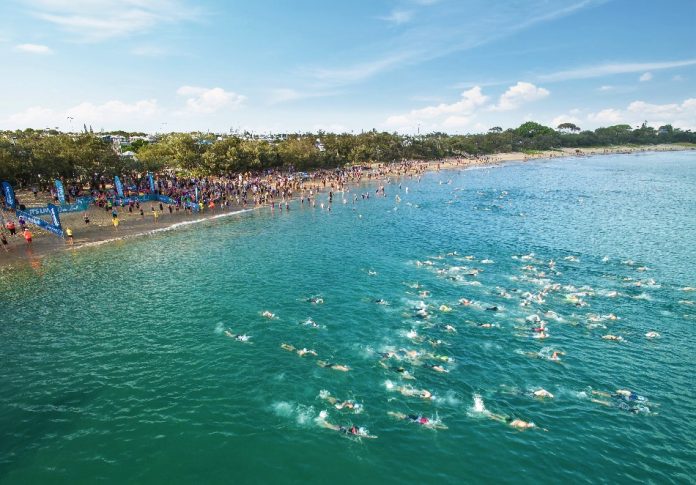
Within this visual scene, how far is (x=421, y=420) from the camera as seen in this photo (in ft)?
60.7

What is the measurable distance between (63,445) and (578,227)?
204 ft

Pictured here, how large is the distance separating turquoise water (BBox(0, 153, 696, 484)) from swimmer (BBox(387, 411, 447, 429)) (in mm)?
330

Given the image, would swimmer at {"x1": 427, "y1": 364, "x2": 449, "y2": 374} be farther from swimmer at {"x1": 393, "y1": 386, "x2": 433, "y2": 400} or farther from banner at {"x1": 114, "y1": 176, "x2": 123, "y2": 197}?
banner at {"x1": 114, "y1": 176, "x2": 123, "y2": 197}

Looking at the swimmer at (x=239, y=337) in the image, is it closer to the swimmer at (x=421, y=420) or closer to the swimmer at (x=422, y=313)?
the swimmer at (x=421, y=420)

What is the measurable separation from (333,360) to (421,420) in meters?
A: 6.63

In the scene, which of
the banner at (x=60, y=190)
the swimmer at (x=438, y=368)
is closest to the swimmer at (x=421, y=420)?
the swimmer at (x=438, y=368)

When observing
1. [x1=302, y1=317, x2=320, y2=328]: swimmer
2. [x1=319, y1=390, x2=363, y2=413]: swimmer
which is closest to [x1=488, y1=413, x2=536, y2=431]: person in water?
[x1=319, y1=390, x2=363, y2=413]: swimmer

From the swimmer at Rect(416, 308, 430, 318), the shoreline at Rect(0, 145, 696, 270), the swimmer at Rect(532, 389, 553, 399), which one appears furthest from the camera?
the shoreline at Rect(0, 145, 696, 270)

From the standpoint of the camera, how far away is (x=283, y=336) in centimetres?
2620

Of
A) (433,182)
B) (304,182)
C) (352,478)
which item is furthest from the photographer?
(433,182)

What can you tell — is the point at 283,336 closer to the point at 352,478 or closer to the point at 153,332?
the point at 153,332

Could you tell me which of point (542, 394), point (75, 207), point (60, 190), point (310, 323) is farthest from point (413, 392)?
point (60, 190)

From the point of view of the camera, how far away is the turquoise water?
16453 millimetres

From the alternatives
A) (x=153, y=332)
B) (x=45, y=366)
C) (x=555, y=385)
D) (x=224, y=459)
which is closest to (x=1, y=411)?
(x=45, y=366)
